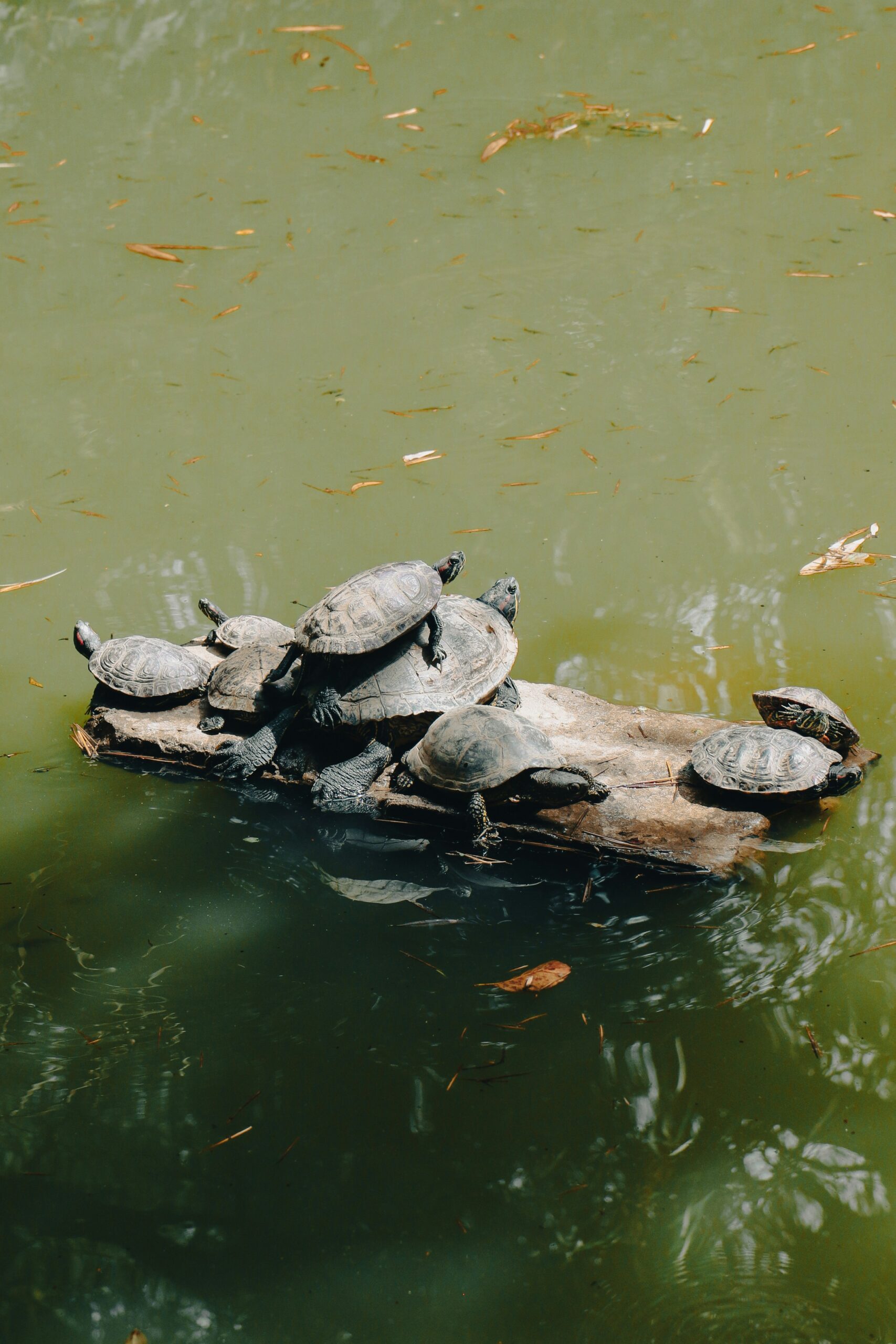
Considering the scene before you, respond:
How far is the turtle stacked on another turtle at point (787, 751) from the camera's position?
3.18 metres

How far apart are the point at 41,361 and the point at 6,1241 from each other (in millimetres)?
5039

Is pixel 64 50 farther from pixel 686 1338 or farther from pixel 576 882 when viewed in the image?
pixel 686 1338

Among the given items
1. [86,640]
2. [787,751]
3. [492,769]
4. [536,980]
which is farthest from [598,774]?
[86,640]

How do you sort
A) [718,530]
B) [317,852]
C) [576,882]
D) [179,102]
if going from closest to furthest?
[576,882] < [317,852] < [718,530] < [179,102]

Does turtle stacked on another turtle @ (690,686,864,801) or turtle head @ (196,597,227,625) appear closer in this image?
turtle stacked on another turtle @ (690,686,864,801)

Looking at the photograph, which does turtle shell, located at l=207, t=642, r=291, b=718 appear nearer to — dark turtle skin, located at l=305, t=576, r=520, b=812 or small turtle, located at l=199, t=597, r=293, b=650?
small turtle, located at l=199, t=597, r=293, b=650

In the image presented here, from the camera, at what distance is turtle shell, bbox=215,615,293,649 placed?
4227mm

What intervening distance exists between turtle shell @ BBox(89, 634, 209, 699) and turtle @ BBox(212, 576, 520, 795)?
1.42ft

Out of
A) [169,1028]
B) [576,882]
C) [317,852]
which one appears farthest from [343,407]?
[169,1028]

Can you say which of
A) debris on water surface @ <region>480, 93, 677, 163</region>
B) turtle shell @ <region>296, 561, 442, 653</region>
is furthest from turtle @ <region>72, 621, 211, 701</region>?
debris on water surface @ <region>480, 93, 677, 163</region>

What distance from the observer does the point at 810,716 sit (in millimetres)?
3373

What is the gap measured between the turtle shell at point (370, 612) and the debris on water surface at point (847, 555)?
5.66 feet

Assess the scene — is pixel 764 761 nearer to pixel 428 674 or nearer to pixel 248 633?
pixel 428 674

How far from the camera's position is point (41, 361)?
5.94 metres
